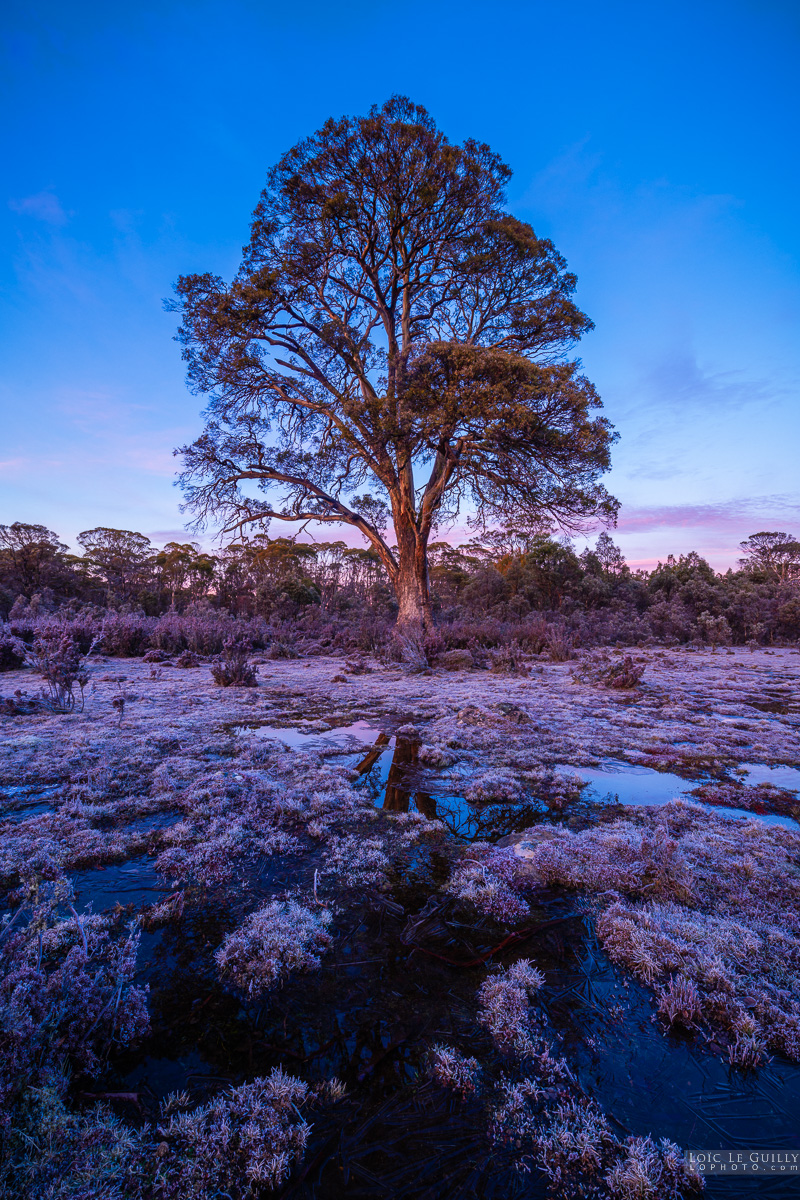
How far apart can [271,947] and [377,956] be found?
1.43 feet

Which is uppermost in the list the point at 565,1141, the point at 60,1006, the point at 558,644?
the point at 558,644

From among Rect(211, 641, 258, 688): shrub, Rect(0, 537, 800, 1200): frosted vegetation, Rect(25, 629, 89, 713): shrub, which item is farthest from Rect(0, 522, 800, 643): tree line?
Rect(0, 537, 800, 1200): frosted vegetation

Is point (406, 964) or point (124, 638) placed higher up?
point (124, 638)

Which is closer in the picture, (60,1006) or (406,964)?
(60,1006)

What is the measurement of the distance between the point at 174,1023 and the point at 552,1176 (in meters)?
1.21

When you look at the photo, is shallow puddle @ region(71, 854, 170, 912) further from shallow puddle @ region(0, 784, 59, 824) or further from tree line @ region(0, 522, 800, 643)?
tree line @ region(0, 522, 800, 643)

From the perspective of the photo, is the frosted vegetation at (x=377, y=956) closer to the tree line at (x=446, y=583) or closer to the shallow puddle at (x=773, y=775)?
the shallow puddle at (x=773, y=775)

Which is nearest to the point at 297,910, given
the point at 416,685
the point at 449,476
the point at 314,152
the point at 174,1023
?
the point at 174,1023

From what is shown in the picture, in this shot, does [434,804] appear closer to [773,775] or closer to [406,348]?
[773,775]

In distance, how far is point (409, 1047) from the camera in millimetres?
1467

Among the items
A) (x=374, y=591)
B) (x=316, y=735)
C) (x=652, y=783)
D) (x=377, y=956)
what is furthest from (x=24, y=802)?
(x=374, y=591)

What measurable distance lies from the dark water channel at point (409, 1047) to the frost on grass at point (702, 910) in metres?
0.10

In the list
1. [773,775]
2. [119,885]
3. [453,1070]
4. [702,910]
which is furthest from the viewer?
[773,775]

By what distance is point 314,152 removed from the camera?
12516 mm
